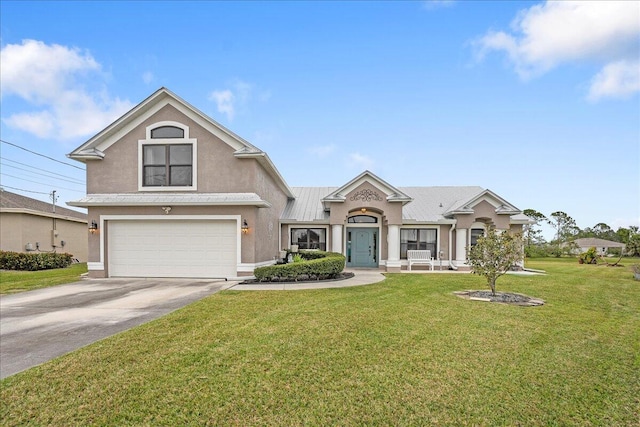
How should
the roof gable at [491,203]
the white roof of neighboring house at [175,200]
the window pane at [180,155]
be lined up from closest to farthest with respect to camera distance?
the white roof of neighboring house at [175,200], the window pane at [180,155], the roof gable at [491,203]

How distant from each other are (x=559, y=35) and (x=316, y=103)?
1254 centimetres

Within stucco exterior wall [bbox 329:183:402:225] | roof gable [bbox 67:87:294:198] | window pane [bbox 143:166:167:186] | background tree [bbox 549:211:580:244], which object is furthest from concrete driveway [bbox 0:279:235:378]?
background tree [bbox 549:211:580:244]

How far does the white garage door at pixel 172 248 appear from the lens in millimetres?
13125

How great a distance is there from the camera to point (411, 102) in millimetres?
18875

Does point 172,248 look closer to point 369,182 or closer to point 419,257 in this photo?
point 369,182

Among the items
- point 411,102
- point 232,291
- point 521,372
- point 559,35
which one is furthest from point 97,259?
point 559,35

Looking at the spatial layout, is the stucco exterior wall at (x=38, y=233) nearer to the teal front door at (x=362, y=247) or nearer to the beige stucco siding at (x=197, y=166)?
the beige stucco siding at (x=197, y=166)

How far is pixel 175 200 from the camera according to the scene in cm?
1279

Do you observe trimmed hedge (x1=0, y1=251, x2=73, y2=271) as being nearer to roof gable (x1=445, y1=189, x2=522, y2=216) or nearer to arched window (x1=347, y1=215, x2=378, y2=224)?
arched window (x1=347, y1=215, x2=378, y2=224)

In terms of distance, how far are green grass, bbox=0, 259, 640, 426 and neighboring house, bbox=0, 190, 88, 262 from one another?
1946cm

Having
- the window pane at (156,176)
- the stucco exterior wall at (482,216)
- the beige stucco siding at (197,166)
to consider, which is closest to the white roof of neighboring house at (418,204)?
the stucco exterior wall at (482,216)

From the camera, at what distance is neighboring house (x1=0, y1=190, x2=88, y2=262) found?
19141mm

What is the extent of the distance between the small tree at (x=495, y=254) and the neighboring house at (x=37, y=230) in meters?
25.0

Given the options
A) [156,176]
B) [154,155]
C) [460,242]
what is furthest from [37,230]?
[460,242]
